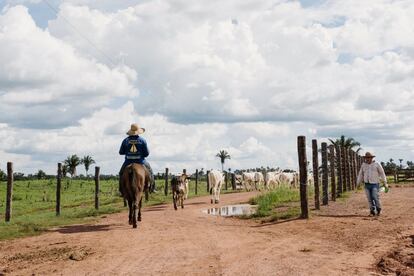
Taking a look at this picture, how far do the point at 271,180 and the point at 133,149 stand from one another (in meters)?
29.1

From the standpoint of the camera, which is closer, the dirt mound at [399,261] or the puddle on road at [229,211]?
the dirt mound at [399,261]

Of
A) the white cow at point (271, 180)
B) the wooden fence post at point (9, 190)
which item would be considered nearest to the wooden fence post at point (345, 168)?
the white cow at point (271, 180)

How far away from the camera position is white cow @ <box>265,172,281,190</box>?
139ft

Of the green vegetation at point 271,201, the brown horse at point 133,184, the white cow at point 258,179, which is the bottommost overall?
the green vegetation at point 271,201

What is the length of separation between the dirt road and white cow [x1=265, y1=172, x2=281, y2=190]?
26577 mm

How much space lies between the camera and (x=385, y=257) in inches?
384

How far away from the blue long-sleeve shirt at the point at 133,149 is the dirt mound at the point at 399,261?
7786 mm

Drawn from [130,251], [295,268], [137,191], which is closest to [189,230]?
[137,191]

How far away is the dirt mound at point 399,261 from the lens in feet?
28.7

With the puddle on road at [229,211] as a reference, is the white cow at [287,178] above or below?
above

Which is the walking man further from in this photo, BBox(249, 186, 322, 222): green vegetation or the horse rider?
the horse rider

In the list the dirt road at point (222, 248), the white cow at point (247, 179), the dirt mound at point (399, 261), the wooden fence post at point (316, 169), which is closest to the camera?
the dirt mound at point (399, 261)

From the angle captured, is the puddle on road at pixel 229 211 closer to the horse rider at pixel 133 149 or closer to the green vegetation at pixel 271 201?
the green vegetation at pixel 271 201

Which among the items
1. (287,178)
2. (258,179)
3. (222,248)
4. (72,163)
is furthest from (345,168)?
(72,163)
